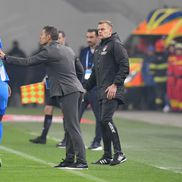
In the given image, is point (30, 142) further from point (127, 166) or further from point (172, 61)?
point (172, 61)

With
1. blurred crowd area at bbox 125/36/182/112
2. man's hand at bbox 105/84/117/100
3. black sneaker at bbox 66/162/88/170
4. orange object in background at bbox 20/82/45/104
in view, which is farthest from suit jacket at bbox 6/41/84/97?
blurred crowd area at bbox 125/36/182/112

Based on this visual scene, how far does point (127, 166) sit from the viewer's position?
13633 mm

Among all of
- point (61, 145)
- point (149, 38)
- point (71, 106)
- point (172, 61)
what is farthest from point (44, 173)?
point (149, 38)

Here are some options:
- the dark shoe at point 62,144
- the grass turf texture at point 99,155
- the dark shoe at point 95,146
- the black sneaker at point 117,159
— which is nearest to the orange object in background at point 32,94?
the grass turf texture at point 99,155

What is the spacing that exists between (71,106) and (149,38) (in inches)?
677

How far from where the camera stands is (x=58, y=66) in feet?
42.4

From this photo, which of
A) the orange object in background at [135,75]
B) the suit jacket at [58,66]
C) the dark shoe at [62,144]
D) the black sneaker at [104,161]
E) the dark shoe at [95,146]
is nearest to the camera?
the suit jacket at [58,66]

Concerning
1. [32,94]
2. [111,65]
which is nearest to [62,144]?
[111,65]

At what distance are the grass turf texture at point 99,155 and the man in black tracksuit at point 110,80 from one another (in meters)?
0.31

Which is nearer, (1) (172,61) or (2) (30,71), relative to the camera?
(1) (172,61)

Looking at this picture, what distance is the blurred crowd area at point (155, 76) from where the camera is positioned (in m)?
27.9

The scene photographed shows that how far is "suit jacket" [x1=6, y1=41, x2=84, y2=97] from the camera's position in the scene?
12.8 m

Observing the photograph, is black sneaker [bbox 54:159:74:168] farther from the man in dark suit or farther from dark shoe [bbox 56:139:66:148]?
dark shoe [bbox 56:139:66:148]

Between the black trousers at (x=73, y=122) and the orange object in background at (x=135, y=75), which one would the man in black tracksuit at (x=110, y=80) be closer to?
the black trousers at (x=73, y=122)
